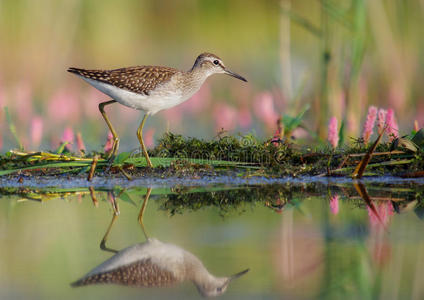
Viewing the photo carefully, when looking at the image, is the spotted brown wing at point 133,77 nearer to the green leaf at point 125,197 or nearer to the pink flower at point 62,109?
the green leaf at point 125,197

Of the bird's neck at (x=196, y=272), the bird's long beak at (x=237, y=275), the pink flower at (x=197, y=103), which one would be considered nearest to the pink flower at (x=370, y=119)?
the bird's neck at (x=196, y=272)

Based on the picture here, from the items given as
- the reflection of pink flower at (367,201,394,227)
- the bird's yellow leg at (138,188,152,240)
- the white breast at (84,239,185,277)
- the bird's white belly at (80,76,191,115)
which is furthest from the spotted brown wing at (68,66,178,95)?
the white breast at (84,239,185,277)

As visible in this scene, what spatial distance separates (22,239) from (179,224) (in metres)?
1.07

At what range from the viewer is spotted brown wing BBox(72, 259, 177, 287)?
363cm

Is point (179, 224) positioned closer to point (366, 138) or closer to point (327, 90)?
point (366, 138)

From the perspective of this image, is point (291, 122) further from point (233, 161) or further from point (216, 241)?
point (216, 241)

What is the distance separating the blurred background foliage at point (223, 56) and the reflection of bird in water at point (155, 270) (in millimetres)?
4626

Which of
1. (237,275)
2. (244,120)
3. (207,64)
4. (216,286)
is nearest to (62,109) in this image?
(244,120)

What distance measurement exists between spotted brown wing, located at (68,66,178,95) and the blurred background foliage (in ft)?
4.02

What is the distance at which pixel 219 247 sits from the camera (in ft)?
14.0

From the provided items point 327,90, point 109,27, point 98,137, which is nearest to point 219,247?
point 327,90

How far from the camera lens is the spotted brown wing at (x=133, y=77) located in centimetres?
755

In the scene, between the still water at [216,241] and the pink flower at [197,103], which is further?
the pink flower at [197,103]

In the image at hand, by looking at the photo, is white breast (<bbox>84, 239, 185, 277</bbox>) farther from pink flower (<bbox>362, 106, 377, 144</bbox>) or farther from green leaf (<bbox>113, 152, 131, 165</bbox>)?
pink flower (<bbox>362, 106, 377, 144</bbox>)
